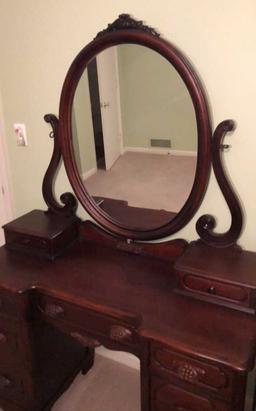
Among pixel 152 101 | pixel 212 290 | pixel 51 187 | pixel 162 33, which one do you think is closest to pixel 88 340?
pixel 212 290

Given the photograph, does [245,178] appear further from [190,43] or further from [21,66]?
[21,66]

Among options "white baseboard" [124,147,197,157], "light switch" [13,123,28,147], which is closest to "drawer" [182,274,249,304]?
"white baseboard" [124,147,197,157]

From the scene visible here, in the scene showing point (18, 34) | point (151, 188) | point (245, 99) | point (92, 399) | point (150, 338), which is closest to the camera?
point (150, 338)

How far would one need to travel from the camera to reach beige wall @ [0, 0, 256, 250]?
122cm

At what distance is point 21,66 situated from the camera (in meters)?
1.66

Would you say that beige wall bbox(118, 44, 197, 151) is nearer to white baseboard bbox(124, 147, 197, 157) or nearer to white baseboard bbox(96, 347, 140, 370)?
white baseboard bbox(124, 147, 197, 157)

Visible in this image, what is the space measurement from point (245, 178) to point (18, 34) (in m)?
1.17

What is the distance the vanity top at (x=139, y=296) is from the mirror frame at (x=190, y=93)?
0.43ft

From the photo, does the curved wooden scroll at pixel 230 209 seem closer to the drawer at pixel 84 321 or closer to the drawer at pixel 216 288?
the drawer at pixel 216 288

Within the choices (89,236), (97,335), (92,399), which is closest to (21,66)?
(89,236)

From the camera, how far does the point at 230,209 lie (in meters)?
1.37

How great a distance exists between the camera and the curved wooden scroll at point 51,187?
1.64m

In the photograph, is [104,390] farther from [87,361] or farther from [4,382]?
[4,382]

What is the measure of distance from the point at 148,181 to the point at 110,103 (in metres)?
0.37
